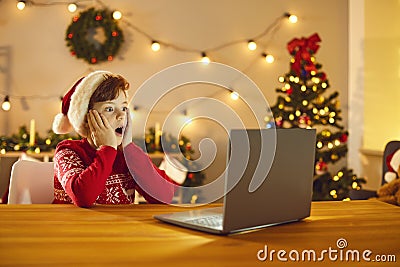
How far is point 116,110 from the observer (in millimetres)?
1995

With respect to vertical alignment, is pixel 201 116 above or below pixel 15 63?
below

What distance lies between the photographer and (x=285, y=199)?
143cm

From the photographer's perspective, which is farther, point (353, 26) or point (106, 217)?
point (353, 26)

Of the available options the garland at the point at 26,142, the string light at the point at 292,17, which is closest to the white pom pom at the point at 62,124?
the garland at the point at 26,142

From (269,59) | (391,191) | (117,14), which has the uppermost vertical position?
(117,14)

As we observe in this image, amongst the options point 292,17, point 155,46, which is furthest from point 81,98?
point 292,17

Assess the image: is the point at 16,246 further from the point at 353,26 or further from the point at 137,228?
the point at 353,26

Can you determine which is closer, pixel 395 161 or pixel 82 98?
pixel 82 98

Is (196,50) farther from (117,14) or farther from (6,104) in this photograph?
(6,104)

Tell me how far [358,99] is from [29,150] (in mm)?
2827

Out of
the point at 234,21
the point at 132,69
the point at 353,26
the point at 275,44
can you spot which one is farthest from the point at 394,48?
the point at 132,69

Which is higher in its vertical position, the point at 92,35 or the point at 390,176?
the point at 92,35

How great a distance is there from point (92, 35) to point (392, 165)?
2.81 m

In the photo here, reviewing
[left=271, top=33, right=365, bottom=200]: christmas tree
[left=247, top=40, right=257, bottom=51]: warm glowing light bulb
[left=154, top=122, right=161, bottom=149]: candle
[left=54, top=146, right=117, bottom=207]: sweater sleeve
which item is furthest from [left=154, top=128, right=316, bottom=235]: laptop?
[left=247, top=40, right=257, bottom=51]: warm glowing light bulb
